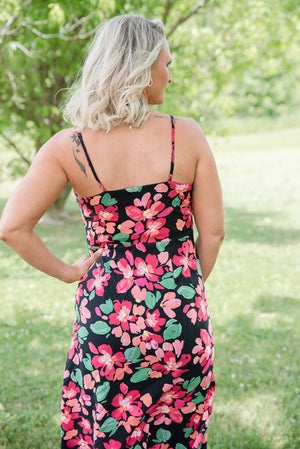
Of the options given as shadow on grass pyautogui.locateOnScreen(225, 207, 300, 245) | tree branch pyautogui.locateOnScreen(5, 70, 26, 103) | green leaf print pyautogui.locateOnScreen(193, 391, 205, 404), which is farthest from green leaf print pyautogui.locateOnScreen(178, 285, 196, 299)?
tree branch pyautogui.locateOnScreen(5, 70, 26, 103)

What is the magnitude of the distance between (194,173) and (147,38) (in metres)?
0.52

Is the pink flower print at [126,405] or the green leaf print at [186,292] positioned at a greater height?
the green leaf print at [186,292]

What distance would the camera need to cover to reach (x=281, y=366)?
4207mm

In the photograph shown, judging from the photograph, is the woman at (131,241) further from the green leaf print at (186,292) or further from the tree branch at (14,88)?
the tree branch at (14,88)

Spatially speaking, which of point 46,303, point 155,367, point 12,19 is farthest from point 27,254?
point 12,19

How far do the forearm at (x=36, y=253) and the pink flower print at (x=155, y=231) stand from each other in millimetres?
365

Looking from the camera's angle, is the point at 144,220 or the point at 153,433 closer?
the point at 144,220

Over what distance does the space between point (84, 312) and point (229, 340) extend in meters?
3.06

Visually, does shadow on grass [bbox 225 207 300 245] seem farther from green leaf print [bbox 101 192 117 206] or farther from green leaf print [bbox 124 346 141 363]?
green leaf print [bbox 101 192 117 206]

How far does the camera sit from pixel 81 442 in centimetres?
211

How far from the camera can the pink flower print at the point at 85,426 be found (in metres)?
2.05

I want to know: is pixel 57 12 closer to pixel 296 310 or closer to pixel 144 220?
pixel 296 310

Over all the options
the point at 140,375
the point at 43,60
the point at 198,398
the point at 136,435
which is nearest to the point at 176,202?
the point at 140,375

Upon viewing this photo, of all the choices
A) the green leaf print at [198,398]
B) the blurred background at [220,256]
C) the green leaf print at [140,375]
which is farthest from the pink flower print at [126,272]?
the blurred background at [220,256]
